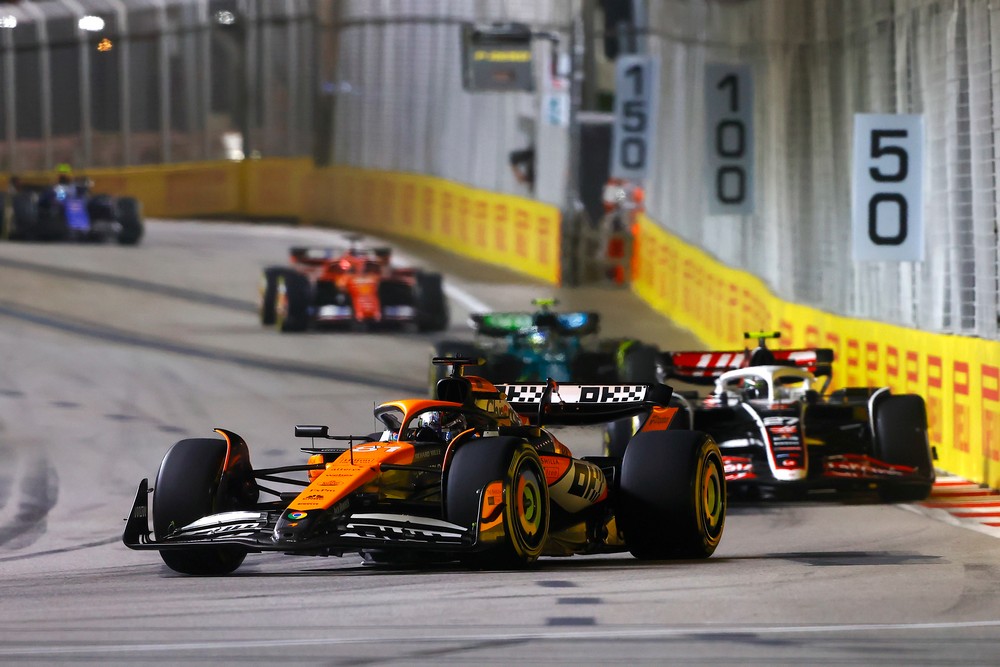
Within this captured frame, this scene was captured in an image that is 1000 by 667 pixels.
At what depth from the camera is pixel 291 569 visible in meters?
9.32

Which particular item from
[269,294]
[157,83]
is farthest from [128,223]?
[157,83]

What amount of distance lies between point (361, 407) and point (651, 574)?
1070 centimetres

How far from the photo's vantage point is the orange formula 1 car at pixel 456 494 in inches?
328

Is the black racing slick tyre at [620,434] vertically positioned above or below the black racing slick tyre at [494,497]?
below

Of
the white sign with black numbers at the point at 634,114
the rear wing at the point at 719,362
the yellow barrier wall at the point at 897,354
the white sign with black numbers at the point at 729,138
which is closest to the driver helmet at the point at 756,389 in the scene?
the rear wing at the point at 719,362

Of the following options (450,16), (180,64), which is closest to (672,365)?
(450,16)

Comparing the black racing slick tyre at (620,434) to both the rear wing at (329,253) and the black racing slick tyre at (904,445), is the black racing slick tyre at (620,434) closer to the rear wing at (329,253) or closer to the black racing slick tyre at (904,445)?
the black racing slick tyre at (904,445)

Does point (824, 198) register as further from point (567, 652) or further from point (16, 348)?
Answer: point (567, 652)

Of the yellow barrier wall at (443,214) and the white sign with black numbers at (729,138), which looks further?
the yellow barrier wall at (443,214)

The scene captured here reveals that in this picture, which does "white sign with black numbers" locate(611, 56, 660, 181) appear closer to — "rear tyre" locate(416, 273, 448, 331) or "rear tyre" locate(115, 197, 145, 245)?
"rear tyre" locate(416, 273, 448, 331)

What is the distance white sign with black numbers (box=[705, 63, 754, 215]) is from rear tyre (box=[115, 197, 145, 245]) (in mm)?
13816

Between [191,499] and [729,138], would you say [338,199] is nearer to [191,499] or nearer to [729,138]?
[729,138]

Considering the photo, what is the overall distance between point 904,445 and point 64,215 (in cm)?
2288

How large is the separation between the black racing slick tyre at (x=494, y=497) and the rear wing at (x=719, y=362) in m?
5.36
